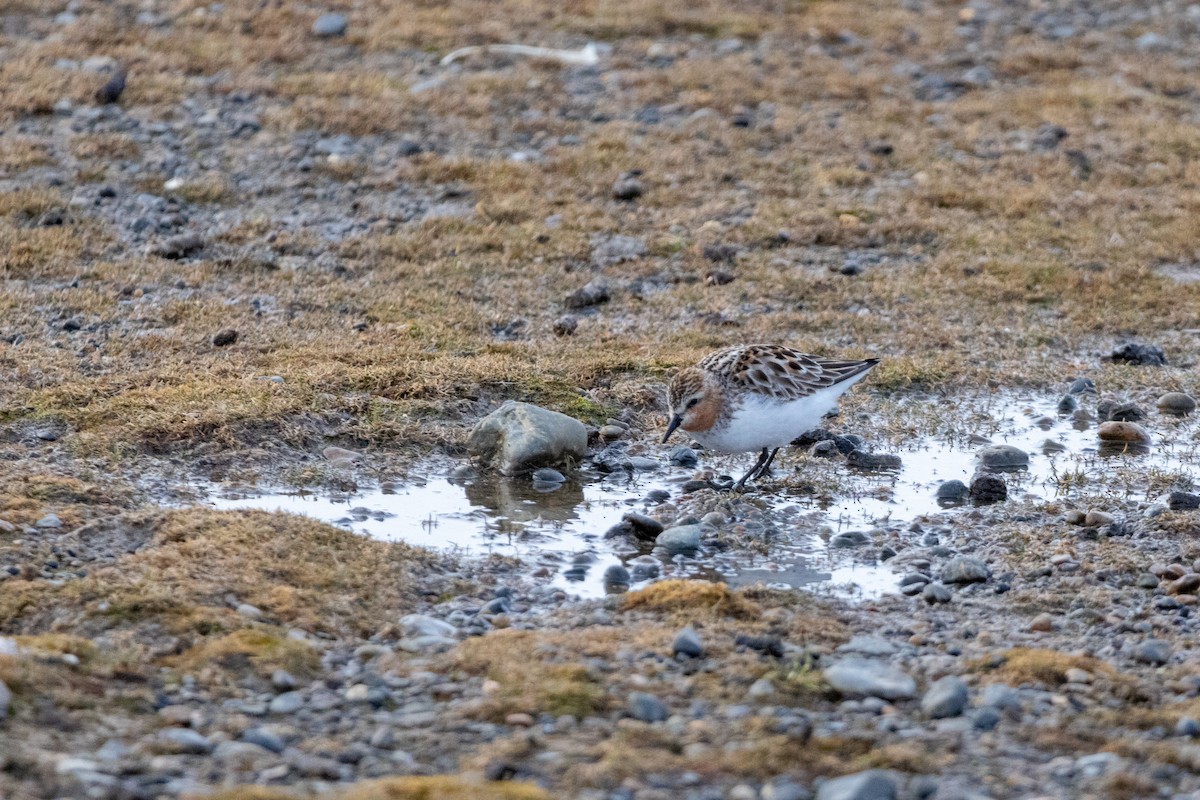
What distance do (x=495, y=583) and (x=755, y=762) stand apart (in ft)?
7.27

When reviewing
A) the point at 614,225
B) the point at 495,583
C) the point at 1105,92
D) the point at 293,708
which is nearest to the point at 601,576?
the point at 495,583

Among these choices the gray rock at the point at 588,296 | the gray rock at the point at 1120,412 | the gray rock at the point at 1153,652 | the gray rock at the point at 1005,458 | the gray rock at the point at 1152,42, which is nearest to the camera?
the gray rock at the point at 1153,652

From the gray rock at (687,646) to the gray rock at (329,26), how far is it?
12595 mm

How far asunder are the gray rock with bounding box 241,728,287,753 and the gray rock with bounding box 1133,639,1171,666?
346cm

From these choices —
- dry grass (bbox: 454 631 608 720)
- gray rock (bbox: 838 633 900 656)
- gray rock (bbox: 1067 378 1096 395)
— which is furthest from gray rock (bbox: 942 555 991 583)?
gray rock (bbox: 1067 378 1096 395)

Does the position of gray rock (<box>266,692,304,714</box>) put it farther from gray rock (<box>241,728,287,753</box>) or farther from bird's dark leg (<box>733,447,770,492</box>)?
bird's dark leg (<box>733,447,770,492</box>)

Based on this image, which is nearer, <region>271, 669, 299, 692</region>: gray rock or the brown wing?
<region>271, 669, 299, 692</region>: gray rock

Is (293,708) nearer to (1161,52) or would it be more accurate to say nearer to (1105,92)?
(1105,92)

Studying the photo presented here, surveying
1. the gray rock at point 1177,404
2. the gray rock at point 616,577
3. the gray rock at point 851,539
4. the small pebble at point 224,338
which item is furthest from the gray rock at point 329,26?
the gray rock at point 616,577

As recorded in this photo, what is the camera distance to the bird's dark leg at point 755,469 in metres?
8.48

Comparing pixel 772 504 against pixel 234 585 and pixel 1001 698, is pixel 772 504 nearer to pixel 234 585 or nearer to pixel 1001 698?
pixel 1001 698

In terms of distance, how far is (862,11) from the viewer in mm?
19422

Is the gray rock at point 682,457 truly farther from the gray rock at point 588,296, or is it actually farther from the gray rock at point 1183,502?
the gray rock at point 1183,502

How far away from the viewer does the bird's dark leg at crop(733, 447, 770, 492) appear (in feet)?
27.8
